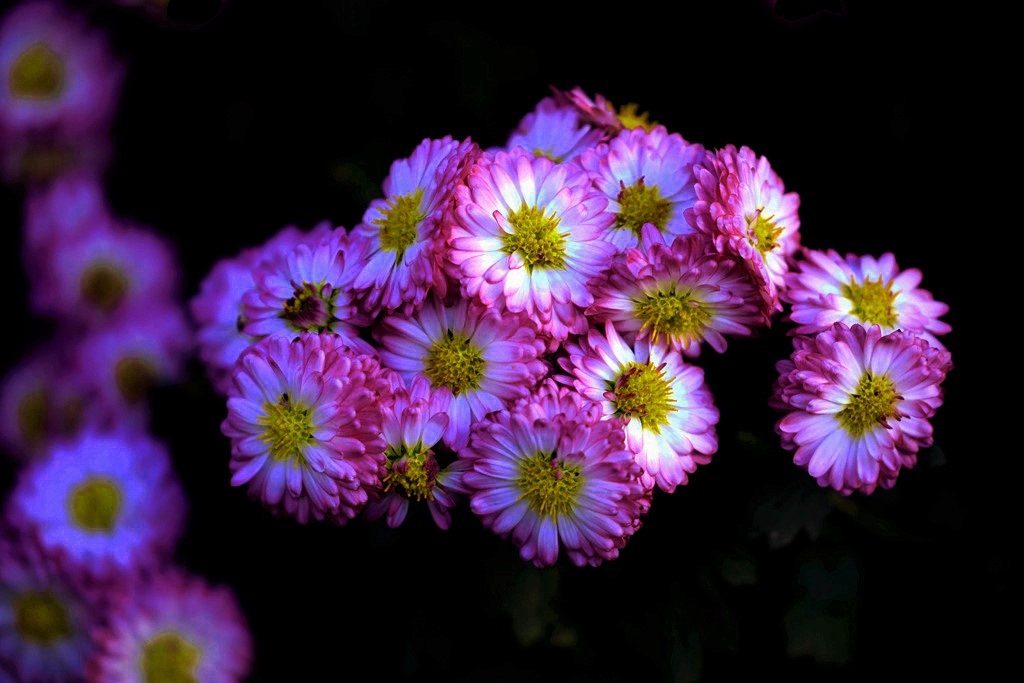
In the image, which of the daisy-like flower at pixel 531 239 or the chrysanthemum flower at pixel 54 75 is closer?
the daisy-like flower at pixel 531 239

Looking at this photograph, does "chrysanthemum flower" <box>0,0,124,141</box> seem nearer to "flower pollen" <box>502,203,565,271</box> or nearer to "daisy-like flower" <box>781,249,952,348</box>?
"flower pollen" <box>502,203,565,271</box>

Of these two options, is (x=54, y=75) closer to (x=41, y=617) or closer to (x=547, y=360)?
(x=41, y=617)

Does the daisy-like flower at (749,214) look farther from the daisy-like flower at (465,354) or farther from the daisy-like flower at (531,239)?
the daisy-like flower at (465,354)

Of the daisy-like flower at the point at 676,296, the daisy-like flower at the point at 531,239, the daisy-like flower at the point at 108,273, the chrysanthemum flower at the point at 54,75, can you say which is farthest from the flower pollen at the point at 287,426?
the chrysanthemum flower at the point at 54,75

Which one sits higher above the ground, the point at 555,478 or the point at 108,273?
the point at 108,273

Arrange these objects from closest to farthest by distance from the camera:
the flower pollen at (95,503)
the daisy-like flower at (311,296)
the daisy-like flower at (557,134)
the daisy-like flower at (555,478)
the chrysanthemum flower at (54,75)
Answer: the daisy-like flower at (555,478), the daisy-like flower at (311,296), the daisy-like flower at (557,134), the flower pollen at (95,503), the chrysanthemum flower at (54,75)

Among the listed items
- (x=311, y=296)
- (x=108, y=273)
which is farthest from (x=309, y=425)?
(x=108, y=273)

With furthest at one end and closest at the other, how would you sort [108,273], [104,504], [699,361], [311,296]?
[108,273], [104,504], [699,361], [311,296]

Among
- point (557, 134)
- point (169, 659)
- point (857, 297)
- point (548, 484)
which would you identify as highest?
point (557, 134)
